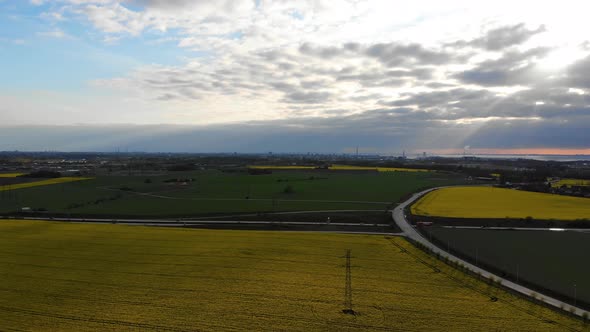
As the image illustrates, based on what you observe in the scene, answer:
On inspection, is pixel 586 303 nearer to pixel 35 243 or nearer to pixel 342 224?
pixel 342 224

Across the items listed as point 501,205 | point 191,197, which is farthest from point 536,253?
point 191,197

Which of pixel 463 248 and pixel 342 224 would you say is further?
pixel 342 224

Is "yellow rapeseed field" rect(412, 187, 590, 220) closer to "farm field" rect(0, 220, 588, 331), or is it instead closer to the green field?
the green field

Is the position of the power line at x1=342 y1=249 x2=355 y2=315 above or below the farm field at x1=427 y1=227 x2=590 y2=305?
below

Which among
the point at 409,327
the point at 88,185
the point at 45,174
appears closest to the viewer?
the point at 409,327

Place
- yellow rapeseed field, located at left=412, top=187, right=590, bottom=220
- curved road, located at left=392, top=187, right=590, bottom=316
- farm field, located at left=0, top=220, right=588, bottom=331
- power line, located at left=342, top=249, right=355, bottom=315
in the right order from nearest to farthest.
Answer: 1. farm field, located at left=0, top=220, right=588, bottom=331
2. power line, located at left=342, top=249, right=355, bottom=315
3. curved road, located at left=392, top=187, right=590, bottom=316
4. yellow rapeseed field, located at left=412, top=187, right=590, bottom=220

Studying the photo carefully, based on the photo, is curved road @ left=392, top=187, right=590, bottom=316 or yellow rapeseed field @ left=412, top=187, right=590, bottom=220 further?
yellow rapeseed field @ left=412, top=187, right=590, bottom=220

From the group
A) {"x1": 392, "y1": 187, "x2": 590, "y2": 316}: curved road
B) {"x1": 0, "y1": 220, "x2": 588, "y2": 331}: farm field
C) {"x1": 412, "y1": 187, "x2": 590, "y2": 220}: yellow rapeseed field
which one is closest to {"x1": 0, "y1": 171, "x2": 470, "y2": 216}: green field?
{"x1": 412, "y1": 187, "x2": 590, "y2": 220}: yellow rapeseed field

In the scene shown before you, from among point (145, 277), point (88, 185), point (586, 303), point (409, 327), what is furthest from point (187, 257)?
point (88, 185)
